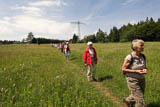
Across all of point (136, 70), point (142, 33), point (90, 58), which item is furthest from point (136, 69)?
point (142, 33)

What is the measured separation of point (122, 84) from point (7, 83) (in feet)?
20.0

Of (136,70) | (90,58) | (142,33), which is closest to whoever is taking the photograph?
(136,70)

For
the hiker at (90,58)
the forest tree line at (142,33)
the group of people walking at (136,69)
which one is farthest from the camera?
the forest tree line at (142,33)

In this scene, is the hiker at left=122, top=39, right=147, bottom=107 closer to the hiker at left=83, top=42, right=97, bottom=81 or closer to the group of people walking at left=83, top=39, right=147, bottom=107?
the group of people walking at left=83, top=39, right=147, bottom=107

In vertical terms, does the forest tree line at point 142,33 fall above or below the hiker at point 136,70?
above

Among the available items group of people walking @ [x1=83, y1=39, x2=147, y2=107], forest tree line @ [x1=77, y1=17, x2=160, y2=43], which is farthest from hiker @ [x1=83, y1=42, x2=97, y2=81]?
forest tree line @ [x1=77, y1=17, x2=160, y2=43]

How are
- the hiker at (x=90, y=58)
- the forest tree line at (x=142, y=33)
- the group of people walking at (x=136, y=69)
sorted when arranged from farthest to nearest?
the forest tree line at (x=142, y=33)
the hiker at (x=90, y=58)
the group of people walking at (x=136, y=69)

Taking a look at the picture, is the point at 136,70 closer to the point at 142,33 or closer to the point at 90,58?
the point at 90,58

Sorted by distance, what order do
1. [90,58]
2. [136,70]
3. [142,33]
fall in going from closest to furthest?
[136,70] < [90,58] < [142,33]

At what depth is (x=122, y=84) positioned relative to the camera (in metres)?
6.16

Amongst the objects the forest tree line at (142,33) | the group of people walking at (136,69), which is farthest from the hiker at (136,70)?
Answer: the forest tree line at (142,33)

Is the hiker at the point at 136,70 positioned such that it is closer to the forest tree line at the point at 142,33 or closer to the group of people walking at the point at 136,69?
the group of people walking at the point at 136,69

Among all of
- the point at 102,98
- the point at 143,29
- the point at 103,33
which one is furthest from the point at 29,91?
the point at 103,33

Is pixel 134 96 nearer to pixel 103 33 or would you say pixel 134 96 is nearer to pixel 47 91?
pixel 47 91
